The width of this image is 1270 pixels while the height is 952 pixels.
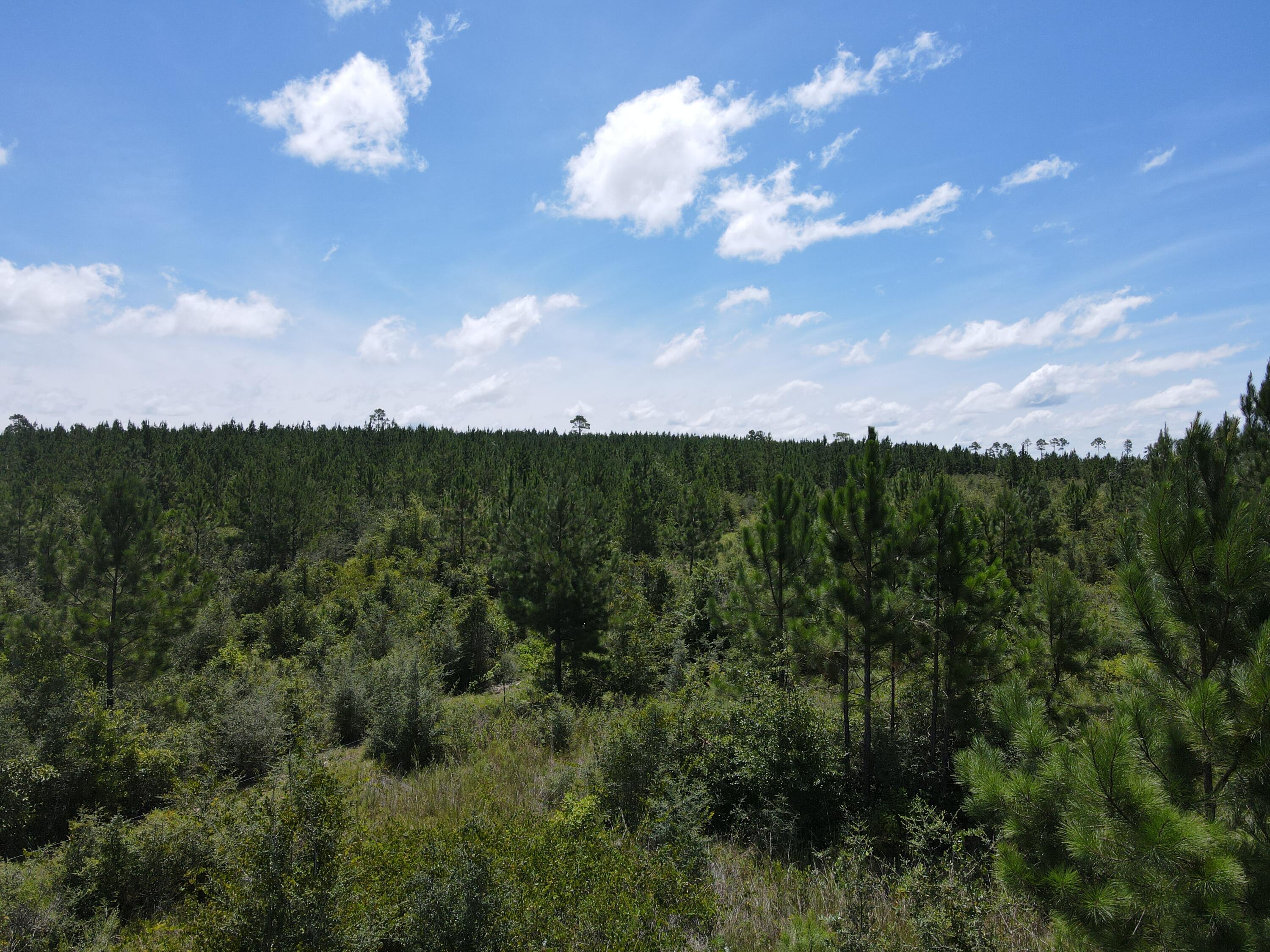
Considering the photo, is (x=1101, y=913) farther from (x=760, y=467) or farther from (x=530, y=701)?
(x=760, y=467)

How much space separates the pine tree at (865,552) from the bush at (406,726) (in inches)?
333

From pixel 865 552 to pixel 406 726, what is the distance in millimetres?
9805

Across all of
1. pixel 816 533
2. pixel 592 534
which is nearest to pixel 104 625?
pixel 592 534

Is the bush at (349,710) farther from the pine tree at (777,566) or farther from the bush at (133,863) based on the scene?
the pine tree at (777,566)

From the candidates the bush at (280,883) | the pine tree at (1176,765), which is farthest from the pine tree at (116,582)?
the pine tree at (1176,765)

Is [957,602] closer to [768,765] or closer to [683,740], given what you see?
[768,765]

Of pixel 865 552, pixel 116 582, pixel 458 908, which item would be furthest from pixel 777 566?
pixel 116 582

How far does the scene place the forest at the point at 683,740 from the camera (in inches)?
147

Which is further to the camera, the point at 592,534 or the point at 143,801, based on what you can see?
the point at 592,534

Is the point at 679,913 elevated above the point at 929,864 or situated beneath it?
situated beneath

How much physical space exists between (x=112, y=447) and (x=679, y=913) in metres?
74.9

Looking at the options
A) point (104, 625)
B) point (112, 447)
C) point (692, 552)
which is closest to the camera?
point (104, 625)

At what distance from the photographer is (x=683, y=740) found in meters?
9.53

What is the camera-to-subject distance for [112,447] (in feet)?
183
